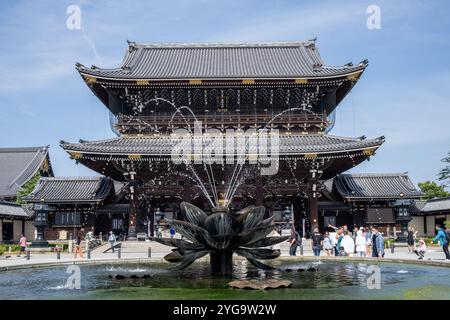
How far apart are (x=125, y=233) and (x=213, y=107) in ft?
41.5

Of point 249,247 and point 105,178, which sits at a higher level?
point 105,178

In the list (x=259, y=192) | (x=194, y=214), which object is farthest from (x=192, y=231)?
(x=259, y=192)

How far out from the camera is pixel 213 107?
3800cm

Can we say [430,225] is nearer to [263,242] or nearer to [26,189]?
[263,242]

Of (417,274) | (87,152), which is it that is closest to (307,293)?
(417,274)

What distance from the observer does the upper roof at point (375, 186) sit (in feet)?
123

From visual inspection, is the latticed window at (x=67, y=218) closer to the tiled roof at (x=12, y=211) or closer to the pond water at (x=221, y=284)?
the tiled roof at (x=12, y=211)

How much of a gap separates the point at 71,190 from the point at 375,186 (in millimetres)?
25140

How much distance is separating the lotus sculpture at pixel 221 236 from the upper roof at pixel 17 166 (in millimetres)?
48159

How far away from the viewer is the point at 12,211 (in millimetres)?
44781

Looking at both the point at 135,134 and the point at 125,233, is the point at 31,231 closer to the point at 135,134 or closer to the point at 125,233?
the point at 125,233

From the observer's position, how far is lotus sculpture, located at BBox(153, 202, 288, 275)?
1520 centimetres

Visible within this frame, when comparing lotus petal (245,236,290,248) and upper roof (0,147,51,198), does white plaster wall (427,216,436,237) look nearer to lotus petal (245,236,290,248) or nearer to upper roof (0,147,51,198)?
lotus petal (245,236,290,248)

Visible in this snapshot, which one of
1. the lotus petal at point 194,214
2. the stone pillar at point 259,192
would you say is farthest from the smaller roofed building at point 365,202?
the lotus petal at point 194,214
